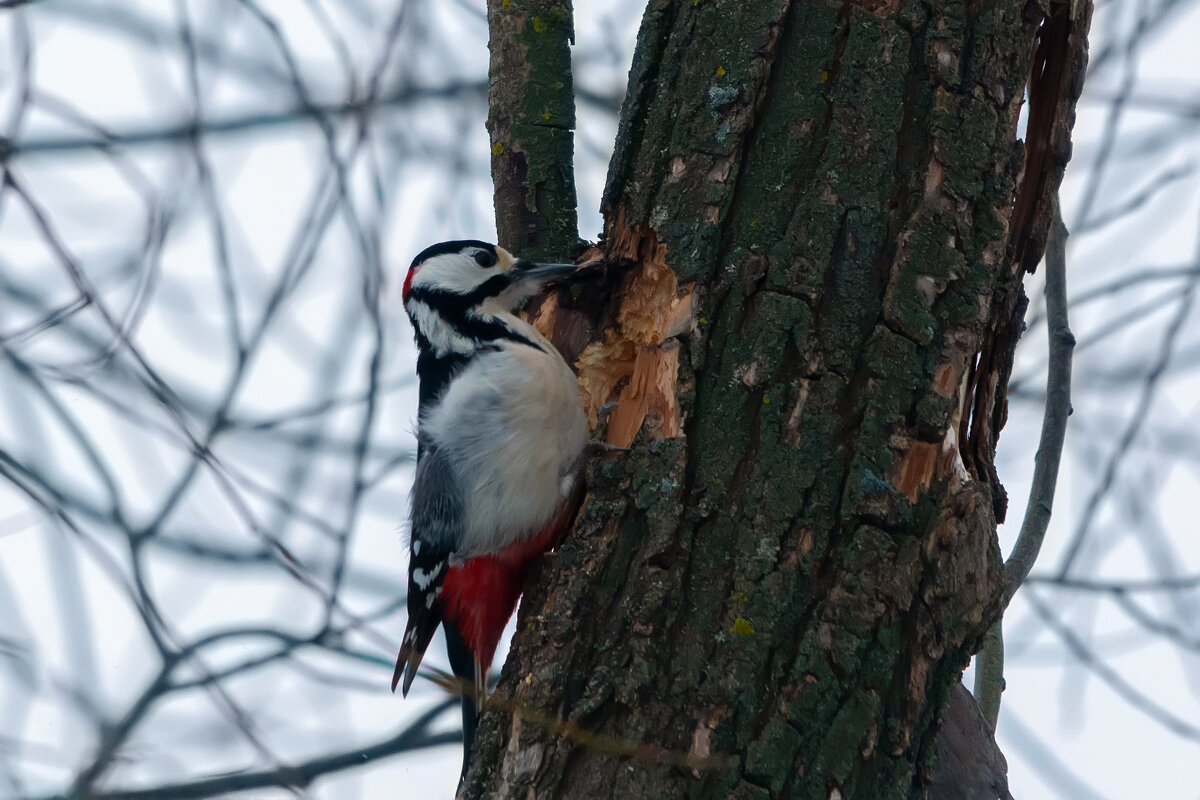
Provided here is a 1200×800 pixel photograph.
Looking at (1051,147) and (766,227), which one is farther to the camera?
(1051,147)

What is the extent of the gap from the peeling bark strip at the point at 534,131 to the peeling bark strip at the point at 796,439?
595mm

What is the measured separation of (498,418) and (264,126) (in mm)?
1280

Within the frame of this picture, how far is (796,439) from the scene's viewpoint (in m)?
1.80

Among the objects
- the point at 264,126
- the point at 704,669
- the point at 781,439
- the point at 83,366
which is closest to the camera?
the point at 704,669

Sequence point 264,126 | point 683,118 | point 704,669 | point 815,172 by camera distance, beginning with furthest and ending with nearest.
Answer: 1. point 264,126
2. point 683,118
3. point 815,172
4. point 704,669

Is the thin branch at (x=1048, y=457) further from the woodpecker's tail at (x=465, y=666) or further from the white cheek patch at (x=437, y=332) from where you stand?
the white cheek patch at (x=437, y=332)

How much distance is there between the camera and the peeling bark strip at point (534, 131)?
2693 mm

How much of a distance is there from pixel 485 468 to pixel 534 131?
0.83 metres

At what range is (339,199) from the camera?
111 inches

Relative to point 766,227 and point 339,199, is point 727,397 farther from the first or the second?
point 339,199

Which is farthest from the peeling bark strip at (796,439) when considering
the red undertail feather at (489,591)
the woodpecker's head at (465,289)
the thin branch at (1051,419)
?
the woodpecker's head at (465,289)

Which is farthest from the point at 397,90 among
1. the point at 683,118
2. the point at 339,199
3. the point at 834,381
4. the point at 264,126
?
the point at 834,381

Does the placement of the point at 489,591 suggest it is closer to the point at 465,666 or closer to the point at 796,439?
the point at 465,666

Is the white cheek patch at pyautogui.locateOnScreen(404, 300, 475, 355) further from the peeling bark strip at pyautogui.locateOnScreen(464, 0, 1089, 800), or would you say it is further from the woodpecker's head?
the peeling bark strip at pyautogui.locateOnScreen(464, 0, 1089, 800)
